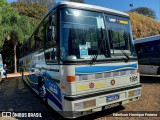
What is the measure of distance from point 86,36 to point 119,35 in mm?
1304

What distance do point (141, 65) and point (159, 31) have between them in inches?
1344

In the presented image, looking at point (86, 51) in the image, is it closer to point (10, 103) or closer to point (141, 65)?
point (10, 103)

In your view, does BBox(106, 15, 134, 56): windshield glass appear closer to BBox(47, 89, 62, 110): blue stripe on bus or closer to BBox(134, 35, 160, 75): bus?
BBox(47, 89, 62, 110): blue stripe on bus

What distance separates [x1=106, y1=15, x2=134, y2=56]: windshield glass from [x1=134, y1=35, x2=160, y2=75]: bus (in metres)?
6.44

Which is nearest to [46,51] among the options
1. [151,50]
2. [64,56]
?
[64,56]

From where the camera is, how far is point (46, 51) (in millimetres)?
6039

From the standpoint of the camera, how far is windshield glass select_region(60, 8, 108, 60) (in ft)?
15.5

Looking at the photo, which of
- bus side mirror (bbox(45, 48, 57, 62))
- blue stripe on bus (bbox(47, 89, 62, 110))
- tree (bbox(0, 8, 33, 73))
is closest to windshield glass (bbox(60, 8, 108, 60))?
bus side mirror (bbox(45, 48, 57, 62))

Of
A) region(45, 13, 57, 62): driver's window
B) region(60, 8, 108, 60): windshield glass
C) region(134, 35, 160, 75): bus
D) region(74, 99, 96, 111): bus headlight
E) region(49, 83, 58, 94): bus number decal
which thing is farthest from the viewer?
region(134, 35, 160, 75): bus

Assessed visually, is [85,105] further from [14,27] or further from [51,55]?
[14,27]

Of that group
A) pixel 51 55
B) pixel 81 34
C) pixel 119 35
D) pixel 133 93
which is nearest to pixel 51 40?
pixel 51 55


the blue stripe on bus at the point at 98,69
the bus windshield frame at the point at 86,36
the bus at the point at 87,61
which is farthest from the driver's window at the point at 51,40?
the blue stripe on bus at the point at 98,69

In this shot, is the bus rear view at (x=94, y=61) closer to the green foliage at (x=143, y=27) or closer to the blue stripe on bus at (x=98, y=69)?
the blue stripe on bus at (x=98, y=69)

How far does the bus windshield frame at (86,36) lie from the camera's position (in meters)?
4.73
